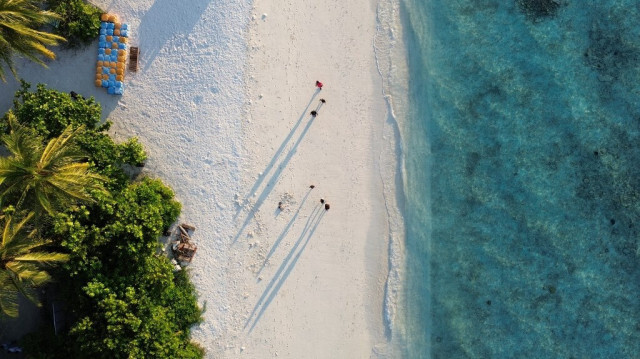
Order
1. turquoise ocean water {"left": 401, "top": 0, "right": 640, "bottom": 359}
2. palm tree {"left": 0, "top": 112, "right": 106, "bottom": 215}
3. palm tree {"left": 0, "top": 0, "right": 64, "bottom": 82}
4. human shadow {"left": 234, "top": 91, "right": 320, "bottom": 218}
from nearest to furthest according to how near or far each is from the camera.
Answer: palm tree {"left": 0, "top": 112, "right": 106, "bottom": 215} < palm tree {"left": 0, "top": 0, "right": 64, "bottom": 82} < turquoise ocean water {"left": 401, "top": 0, "right": 640, "bottom": 359} < human shadow {"left": 234, "top": 91, "right": 320, "bottom": 218}

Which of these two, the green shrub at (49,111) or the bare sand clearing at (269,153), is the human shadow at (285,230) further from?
the green shrub at (49,111)

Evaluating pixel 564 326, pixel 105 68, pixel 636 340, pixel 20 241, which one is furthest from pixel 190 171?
pixel 636 340

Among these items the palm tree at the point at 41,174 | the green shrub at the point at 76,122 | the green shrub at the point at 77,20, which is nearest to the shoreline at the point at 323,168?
the green shrub at the point at 76,122

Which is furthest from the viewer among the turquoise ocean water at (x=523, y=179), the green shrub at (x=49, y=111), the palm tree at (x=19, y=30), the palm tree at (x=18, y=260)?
the turquoise ocean water at (x=523, y=179)

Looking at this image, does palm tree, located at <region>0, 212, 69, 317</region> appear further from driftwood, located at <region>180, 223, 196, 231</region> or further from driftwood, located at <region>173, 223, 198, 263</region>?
driftwood, located at <region>180, 223, 196, 231</region>

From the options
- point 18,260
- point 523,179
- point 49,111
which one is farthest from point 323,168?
point 18,260

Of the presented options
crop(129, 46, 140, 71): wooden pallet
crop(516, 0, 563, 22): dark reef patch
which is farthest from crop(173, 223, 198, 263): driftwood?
crop(516, 0, 563, 22): dark reef patch
